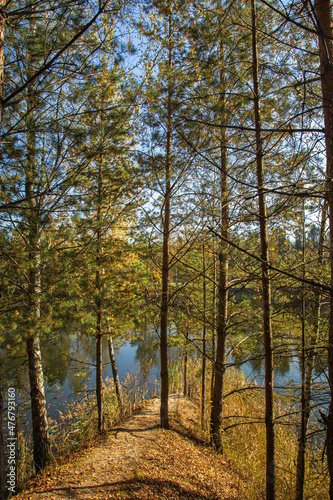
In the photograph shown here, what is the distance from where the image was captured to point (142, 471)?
4.49m

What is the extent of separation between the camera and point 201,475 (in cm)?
482

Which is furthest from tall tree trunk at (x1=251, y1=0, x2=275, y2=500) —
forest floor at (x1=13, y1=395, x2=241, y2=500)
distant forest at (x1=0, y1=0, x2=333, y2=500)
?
forest floor at (x1=13, y1=395, x2=241, y2=500)

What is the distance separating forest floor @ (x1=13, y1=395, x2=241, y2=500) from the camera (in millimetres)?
3955

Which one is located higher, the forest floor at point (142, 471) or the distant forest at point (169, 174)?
the distant forest at point (169, 174)

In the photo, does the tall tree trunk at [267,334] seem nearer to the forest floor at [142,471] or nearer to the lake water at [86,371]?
the lake water at [86,371]

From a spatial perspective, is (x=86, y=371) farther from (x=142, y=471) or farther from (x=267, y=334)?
(x=267, y=334)

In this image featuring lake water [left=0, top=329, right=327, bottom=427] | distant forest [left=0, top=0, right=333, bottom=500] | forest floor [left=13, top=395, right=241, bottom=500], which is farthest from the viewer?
lake water [left=0, top=329, right=327, bottom=427]

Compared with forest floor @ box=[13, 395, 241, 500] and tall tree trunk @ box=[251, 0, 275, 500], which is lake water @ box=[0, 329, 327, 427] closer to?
tall tree trunk @ box=[251, 0, 275, 500]

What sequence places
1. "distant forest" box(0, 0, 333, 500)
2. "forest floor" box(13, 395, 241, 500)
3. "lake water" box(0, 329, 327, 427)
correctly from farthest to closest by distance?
"lake water" box(0, 329, 327, 427)
"forest floor" box(13, 395, 241, 500)
"distant forest" box(0, 0, 333, 500)

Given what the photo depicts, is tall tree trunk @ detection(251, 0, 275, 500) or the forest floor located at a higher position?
tall tree trunk @ detection(251, 0, 275, 500)

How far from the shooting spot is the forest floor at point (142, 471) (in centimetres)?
396

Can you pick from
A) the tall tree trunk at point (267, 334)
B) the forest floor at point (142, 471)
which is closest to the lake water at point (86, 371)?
the tall tree trunk at point (267, 334)

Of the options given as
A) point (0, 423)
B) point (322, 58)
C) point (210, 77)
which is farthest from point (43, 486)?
point (210, 77)

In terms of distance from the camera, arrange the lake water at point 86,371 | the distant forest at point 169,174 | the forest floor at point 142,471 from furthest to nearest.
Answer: the lake water at point 86,371 → the forest floor at point 142,471 → the distant forest at point 169,174
